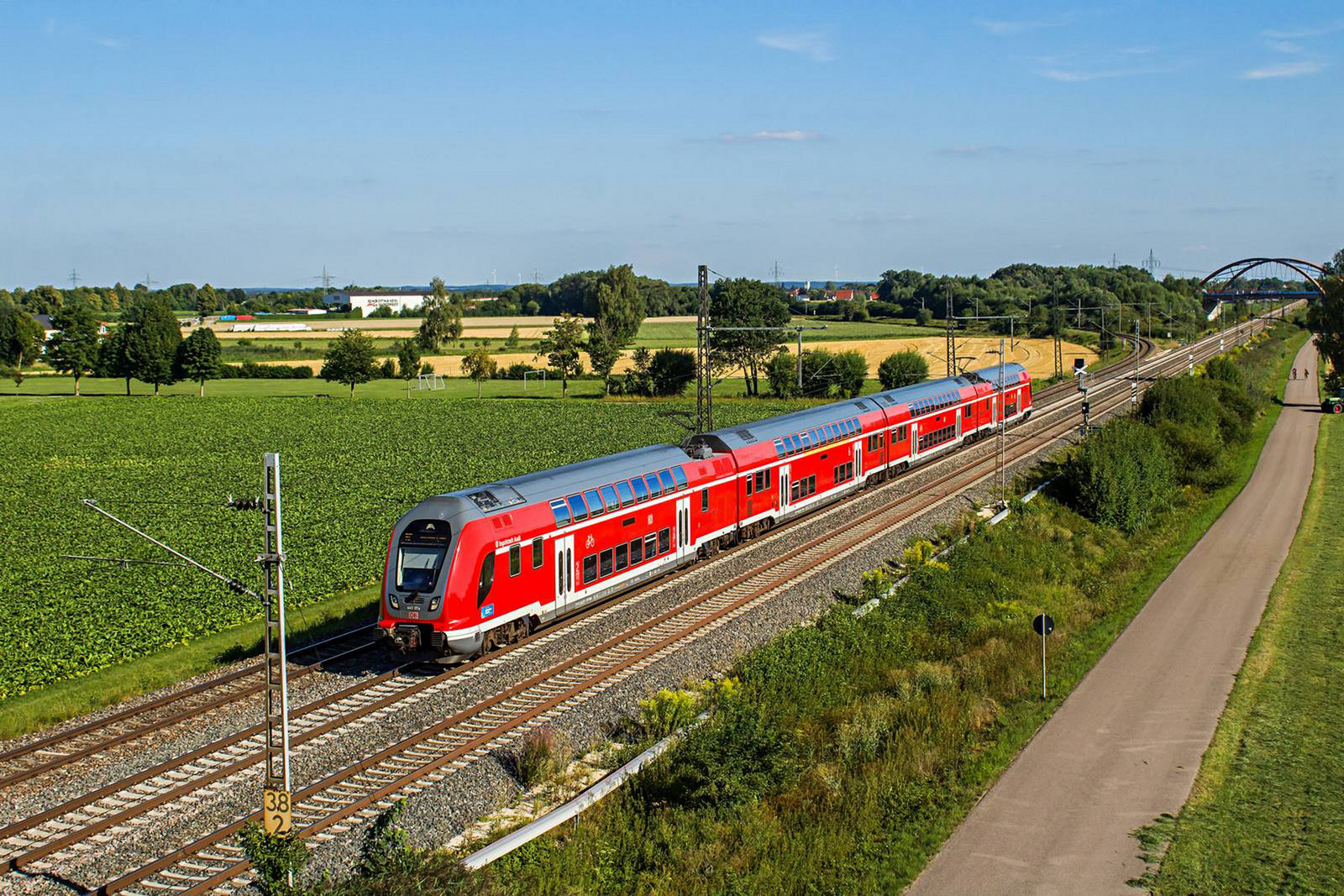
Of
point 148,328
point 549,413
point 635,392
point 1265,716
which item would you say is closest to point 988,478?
point 1265,716

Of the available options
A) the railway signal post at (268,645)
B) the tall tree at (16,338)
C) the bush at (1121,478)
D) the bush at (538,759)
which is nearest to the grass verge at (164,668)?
the railway signal post at (268,645)

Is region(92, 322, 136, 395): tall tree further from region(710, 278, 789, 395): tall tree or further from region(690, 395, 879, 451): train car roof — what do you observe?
region(690, 395, 879, 451): train car roof

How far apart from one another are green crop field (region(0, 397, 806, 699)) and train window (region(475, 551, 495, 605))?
1011 cm

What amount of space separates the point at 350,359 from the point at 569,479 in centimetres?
9288

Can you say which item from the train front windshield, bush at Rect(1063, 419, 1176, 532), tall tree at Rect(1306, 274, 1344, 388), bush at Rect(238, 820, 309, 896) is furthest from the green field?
tall tree at Rect(1306, 274, 1344, 388)

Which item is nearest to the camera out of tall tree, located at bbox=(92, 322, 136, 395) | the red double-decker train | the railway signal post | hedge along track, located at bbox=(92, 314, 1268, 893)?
the railway signal post

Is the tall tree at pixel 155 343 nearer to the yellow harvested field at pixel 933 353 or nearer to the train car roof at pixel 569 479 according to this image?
the yellow harvested field at pixel 933 353

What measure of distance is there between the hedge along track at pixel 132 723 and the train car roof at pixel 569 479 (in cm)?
549

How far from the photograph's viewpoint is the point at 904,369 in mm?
101625

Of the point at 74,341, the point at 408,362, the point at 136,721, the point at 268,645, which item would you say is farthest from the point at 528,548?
the point at 74,341

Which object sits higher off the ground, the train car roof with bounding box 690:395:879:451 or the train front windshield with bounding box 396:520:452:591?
the train car roof with bounding box 690:395:879:451

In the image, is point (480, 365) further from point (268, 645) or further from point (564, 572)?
point (268, 645)

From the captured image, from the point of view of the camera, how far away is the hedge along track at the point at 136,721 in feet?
70.7

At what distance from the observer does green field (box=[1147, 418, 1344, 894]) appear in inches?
707
